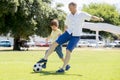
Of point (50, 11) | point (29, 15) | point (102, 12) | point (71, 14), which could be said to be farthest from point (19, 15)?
point (102, 12)

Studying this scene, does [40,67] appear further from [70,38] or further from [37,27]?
[37,27]

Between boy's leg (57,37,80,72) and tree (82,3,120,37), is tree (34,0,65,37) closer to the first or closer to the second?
boy's leg (57,37,80,72)

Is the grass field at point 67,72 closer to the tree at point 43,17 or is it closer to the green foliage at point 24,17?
the green foliage at point 24,17

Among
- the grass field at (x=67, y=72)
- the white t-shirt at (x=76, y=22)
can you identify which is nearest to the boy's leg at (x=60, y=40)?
the white t-shirt at (x=76, y=22)

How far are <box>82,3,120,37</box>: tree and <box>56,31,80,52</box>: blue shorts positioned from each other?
105806 millimetres

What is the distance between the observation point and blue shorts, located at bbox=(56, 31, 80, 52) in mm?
13147

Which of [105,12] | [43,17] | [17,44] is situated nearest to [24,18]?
[43,17]

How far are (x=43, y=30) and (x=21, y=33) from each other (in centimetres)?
364

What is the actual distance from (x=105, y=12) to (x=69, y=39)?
110 meters

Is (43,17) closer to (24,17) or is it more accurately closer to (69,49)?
(24,17)

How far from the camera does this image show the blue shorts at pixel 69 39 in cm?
1315

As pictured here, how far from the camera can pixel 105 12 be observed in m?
123

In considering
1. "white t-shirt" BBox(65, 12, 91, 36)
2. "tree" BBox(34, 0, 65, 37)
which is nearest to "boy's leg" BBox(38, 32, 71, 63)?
"white t-shirt" BBox(65, 12, 91, 36)

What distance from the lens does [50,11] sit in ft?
196
